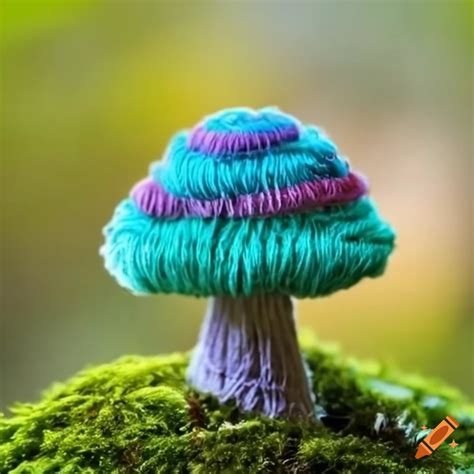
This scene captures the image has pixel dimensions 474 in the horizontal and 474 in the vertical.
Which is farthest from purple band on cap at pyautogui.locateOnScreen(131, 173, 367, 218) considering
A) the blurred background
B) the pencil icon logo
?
the blurred background

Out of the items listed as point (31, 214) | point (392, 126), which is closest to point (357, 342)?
point (392, 126)

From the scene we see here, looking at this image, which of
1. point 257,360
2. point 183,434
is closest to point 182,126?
point 257,360

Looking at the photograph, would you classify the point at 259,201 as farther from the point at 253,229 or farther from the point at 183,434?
the point at 183,434

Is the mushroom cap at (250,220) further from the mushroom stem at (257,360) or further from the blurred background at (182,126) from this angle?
the blurred background at (182,126)

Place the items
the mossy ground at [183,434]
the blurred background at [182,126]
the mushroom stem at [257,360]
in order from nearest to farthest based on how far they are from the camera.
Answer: the mossy ground at [183,434], the mushroom stem at [257,360], the blurred background at [182,126]

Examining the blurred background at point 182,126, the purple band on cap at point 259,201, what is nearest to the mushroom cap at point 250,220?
the purple band on cap at point 259,201

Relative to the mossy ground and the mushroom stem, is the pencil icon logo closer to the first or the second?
the mossy ground

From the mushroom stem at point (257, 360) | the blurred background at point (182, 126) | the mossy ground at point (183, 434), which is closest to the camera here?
the mossy ground at point (183, 434)
